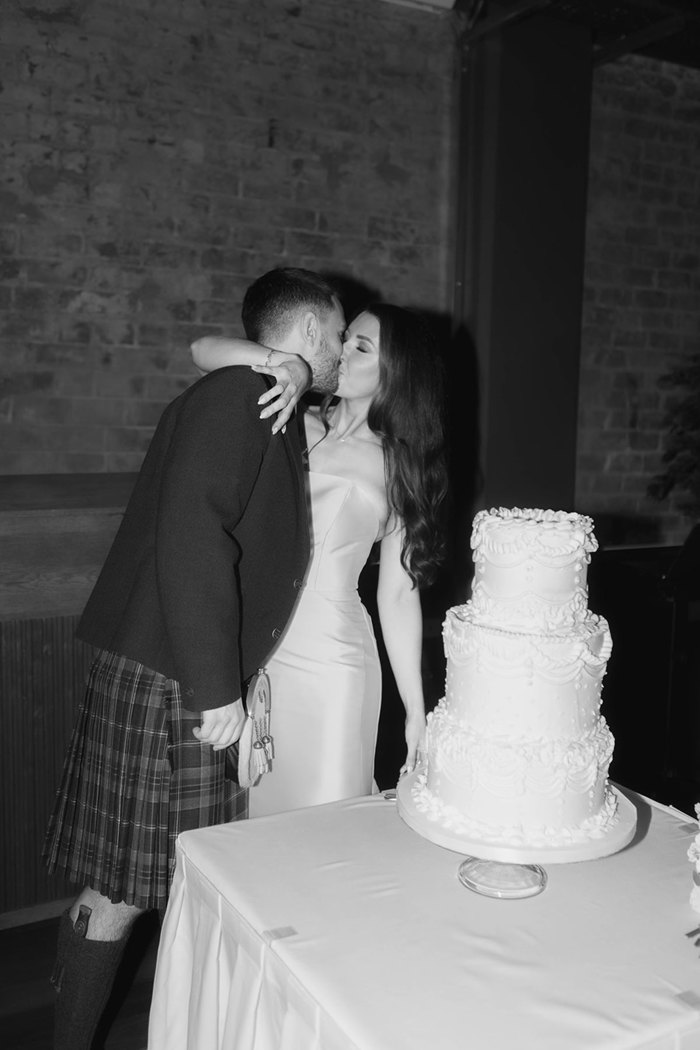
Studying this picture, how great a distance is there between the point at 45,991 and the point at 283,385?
178 centimetres

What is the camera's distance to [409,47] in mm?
4789

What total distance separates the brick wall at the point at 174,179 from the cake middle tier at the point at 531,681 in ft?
9.97

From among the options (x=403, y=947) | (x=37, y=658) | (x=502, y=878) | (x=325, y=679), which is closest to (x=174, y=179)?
(x=37, y=658)

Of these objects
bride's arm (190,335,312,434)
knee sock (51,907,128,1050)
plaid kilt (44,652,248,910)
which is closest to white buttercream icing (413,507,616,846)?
bride's arm (190,335,312,434)

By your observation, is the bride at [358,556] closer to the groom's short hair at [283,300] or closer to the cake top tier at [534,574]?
the groom's short hair at [283,300]

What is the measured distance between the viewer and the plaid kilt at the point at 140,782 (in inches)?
79.6

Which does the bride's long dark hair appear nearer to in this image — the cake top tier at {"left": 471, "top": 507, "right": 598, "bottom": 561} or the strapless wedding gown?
the strapless wedding gown

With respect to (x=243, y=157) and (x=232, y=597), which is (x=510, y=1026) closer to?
(x=232, y=597)

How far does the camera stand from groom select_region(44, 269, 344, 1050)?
1.85 meters

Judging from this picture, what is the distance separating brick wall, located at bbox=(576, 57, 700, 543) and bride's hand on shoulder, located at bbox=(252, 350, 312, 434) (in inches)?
149

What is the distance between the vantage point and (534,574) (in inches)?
62.6

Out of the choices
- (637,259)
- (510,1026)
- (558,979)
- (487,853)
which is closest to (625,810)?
(487,853)

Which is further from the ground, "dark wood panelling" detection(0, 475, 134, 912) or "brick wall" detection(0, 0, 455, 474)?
"brick wall" detection(0, 0, 455, 474)

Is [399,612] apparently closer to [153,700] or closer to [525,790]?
[153,700]
